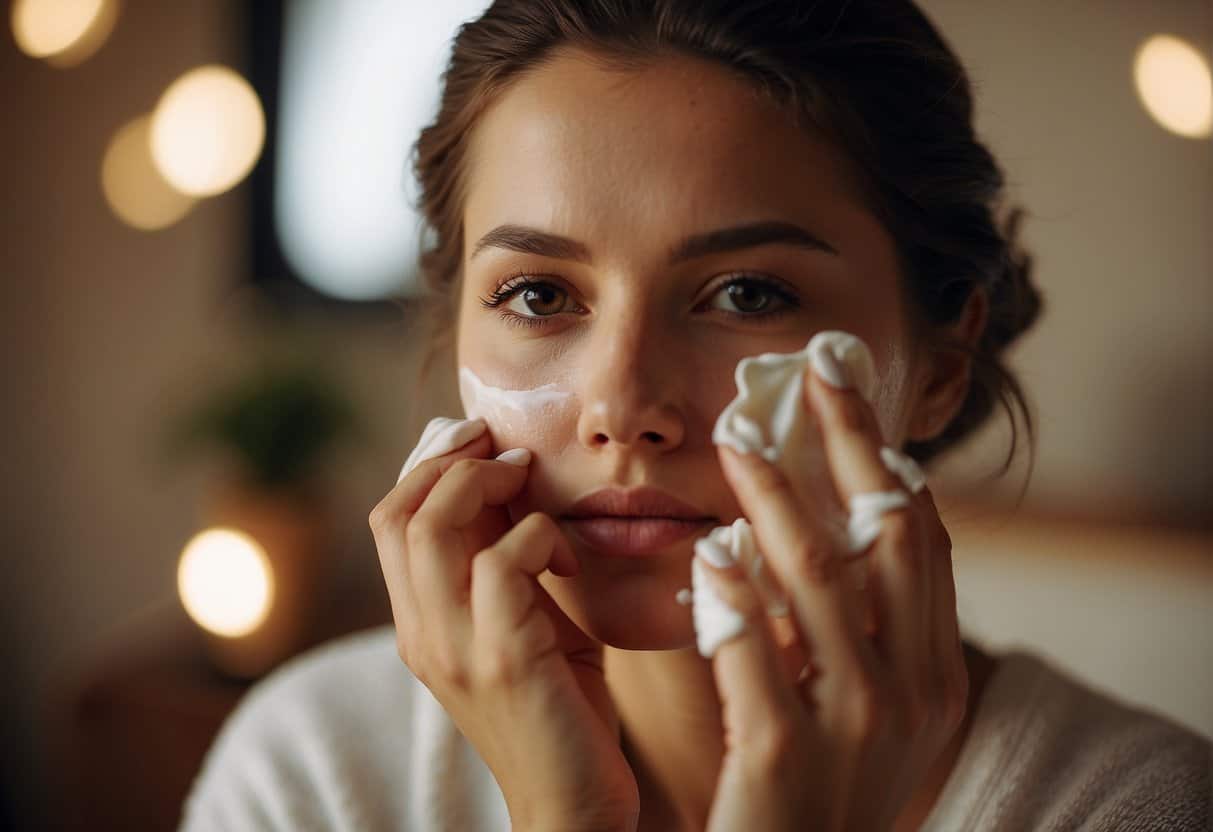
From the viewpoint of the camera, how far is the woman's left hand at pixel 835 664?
0.61 meters

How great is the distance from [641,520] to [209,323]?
180cm

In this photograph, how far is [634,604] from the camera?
0.77m

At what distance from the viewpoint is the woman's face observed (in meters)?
0.73

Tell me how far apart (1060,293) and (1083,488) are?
1.18ft

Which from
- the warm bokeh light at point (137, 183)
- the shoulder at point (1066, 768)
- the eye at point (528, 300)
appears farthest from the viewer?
the warm bokeh light at point (137, 183)

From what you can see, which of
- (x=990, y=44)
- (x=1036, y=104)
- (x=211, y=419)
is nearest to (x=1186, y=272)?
(x=1036, y=104)

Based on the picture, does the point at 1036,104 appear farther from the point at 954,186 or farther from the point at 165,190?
the point at 165,190

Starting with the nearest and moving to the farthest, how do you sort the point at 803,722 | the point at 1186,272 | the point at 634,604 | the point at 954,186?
the point at 803,722
the point at 634,604
the point at 954,186
the point at 1186,272

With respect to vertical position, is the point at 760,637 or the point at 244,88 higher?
the point at 244,88

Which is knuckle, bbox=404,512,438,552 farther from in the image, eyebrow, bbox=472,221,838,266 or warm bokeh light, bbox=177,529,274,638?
warm bokeh light, bbox=177,529,274,638

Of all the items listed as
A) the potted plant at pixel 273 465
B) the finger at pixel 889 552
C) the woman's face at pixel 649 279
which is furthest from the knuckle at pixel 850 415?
the potted plant at pixel 273 465

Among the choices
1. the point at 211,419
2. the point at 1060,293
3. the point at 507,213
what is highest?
the point at 507,213

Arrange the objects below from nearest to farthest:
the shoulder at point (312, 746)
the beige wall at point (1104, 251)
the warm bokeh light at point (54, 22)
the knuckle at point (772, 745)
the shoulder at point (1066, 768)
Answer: the knuckle at point (772, 745) → the shoulder at point (1066, 768) → the shoulder at point (312, 746) → the warm bokeh light at point (54, 22) → the beige wall at point (1104, 251)

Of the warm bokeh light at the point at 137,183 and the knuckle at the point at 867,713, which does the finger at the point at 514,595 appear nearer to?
the knuckle at the point at 867,713
